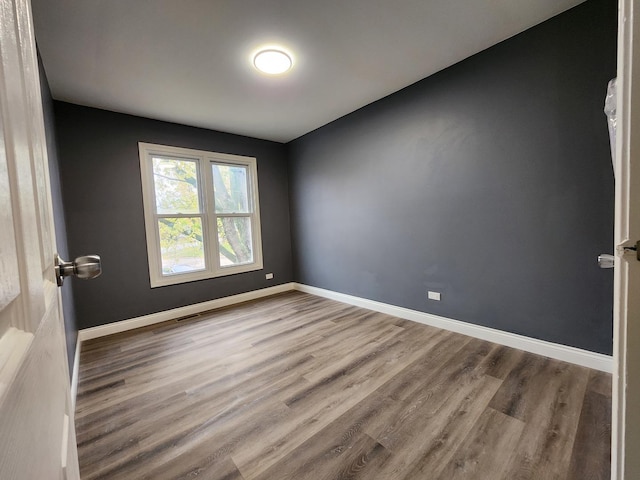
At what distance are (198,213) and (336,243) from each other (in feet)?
6.40

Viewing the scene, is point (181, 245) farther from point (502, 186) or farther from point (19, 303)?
point (502, 186)

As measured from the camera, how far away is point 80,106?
277cm

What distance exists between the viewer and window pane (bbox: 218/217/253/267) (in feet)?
12.5

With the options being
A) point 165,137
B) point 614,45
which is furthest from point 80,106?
point 614,45

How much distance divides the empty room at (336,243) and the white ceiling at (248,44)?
20 mm

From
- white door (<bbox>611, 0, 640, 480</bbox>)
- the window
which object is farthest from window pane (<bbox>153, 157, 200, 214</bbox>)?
white door (<bbox>611, 0, 640, 480</bbox>)

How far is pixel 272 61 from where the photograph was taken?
219cm

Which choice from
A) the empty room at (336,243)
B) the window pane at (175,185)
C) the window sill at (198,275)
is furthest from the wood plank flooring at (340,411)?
the window pane at (175,185)

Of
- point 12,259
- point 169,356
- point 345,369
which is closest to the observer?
point 12,259

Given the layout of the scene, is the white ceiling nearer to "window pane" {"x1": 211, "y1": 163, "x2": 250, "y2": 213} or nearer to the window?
the window

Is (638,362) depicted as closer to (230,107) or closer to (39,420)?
(39,420)

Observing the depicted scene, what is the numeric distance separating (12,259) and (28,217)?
143mm

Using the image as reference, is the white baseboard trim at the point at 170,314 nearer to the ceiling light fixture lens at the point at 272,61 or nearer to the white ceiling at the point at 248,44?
the white ceiling at the point at 248,44

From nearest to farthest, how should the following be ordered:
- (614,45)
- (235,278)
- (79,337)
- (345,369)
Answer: (614,45) → (345,369) → (79,337) → (235,278)
